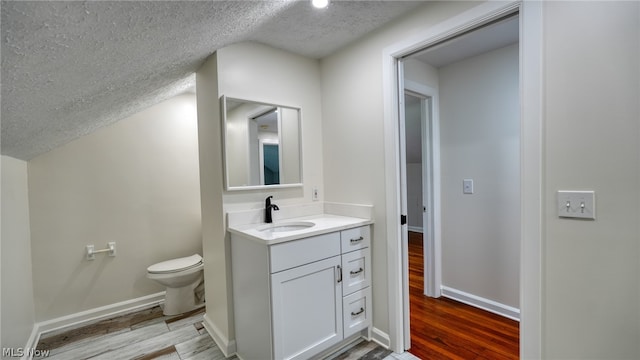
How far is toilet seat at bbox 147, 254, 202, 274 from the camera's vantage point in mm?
2414

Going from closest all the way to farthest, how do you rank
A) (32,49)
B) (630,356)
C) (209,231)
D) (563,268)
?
(32,49) → (630,356) → (563,268) → (209,231)

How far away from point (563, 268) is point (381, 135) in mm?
1199

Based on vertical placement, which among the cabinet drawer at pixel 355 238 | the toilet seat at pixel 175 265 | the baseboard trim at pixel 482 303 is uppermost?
the cabinet drawer at pixel 355 238

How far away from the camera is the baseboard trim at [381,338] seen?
192cm

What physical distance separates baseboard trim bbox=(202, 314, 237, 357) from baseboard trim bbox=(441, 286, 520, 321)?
80.5 inches

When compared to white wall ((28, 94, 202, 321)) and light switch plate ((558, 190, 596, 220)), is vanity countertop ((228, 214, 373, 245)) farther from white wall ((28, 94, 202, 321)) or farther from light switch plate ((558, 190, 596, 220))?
white wall ((28, 94, 202, 321))

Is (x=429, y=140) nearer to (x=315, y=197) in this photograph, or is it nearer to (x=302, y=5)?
(x=315, y=197)

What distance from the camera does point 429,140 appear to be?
2.68 meters

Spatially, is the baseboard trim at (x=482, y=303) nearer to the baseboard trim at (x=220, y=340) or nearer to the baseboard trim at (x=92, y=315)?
the baseboard trim at (x=220, y=340)

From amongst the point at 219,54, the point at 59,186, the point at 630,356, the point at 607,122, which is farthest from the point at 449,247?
the point at 59,186

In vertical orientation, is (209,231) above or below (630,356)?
above

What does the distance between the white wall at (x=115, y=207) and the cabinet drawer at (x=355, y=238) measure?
191cm

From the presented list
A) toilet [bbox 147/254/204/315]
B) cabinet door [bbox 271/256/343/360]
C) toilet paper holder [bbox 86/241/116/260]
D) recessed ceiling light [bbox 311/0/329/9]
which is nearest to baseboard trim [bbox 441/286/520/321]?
cabinet door [bbox 271/256/343/360]

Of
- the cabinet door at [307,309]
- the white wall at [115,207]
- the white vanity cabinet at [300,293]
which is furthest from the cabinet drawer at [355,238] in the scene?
the white wall at [115,207]
